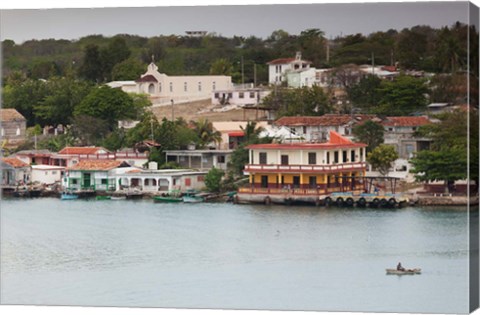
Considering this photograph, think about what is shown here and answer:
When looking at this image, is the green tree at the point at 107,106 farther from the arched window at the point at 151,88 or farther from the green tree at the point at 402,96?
the green tree at the point at 402,96

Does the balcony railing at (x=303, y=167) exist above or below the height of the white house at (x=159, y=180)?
above

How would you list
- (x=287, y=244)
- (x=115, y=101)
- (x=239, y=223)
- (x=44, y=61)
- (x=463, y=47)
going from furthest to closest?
(x=115, y=101) → (x=44, y=61) → (x=239, y=223) → (x=287, y=244) → (x=463, y=47)

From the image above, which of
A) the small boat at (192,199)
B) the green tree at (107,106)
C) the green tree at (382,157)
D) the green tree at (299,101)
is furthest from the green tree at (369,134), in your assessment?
the green tree at (107,106)

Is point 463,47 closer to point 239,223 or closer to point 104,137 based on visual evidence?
point 239,223

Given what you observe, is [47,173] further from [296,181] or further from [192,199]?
[296,181]

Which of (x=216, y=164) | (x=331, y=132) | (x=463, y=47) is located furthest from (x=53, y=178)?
(x=463, y=47)

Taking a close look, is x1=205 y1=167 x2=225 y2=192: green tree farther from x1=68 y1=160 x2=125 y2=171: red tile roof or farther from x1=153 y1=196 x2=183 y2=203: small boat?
x1=68 y1=160 x2=125 y2=171: red tile roof
